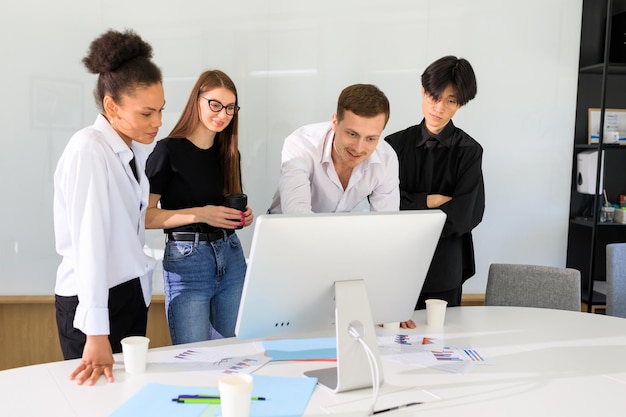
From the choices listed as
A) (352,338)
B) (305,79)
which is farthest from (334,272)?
(305,79)

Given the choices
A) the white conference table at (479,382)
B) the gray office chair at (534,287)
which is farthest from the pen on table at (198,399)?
the gray office chair at (534,287)

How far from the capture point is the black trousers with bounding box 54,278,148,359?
1.81m

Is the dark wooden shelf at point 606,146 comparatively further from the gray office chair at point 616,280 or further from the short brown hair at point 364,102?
the short brown hair at point 364,102

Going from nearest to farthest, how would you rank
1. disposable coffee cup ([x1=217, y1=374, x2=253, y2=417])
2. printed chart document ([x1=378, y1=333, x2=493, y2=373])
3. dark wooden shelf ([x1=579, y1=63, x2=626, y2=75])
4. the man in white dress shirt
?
disposable coffee cup ([x1=217, y1=374, x2=253, y2=417]) < printed chart document ([x1=378, y1=333, x2=493, y2=373]) < the man in white dress shirt < dark wooden shelf ([x1=579, y1=63, x2=626, y2=75])

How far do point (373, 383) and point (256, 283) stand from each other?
37 centimetres

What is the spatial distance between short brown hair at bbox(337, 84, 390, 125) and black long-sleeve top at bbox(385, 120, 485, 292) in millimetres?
734

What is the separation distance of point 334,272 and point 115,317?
77 centimetres

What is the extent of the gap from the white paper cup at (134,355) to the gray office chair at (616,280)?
7.63 ft

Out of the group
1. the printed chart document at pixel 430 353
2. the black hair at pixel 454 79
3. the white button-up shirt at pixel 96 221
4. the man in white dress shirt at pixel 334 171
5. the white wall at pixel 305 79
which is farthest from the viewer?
the white wall at pixel 305 79

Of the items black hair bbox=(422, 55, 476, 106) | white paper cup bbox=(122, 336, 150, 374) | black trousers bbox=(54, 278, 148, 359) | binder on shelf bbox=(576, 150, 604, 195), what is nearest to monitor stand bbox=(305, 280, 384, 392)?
white paper cup bbox=(122, 336, 150, 374)

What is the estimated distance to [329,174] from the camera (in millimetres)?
2381

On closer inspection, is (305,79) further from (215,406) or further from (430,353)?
(215,406)

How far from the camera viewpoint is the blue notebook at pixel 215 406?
4.46ft

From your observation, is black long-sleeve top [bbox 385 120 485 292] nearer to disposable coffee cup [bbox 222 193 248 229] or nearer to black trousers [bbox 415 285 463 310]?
black trousers [bbox 415 285 463 310]
